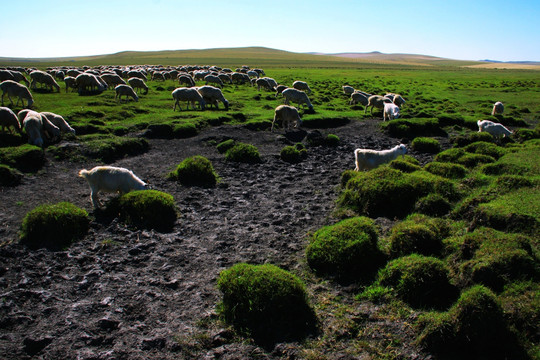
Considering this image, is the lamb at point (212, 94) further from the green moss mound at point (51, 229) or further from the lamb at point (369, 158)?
the green moss mound at point (51, 229)

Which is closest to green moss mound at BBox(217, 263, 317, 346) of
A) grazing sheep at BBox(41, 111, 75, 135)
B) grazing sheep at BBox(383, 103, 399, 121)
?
grazing sheep at BBox(41, 111, 75, 135)

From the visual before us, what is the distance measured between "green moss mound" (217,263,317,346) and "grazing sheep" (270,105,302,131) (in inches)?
663

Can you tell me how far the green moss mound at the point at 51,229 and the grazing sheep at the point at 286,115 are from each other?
15.0 metres

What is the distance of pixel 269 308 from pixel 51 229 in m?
6.34

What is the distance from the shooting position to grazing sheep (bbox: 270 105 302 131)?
22.7 meters

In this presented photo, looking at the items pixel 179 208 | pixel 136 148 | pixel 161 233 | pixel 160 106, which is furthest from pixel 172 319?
pixel 160 106

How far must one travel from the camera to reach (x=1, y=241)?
873 cm

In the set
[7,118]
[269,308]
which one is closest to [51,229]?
[269,308]

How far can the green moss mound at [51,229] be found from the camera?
28.9ft

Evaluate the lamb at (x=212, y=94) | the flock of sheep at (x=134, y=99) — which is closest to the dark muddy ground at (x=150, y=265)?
the flock of sheep at (x=134, y=99)

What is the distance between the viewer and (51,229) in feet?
29.3

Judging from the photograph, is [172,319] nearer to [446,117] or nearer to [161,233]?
[161,233]

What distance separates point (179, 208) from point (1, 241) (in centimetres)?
467

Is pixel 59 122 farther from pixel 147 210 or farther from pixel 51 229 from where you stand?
pixel 147 210
